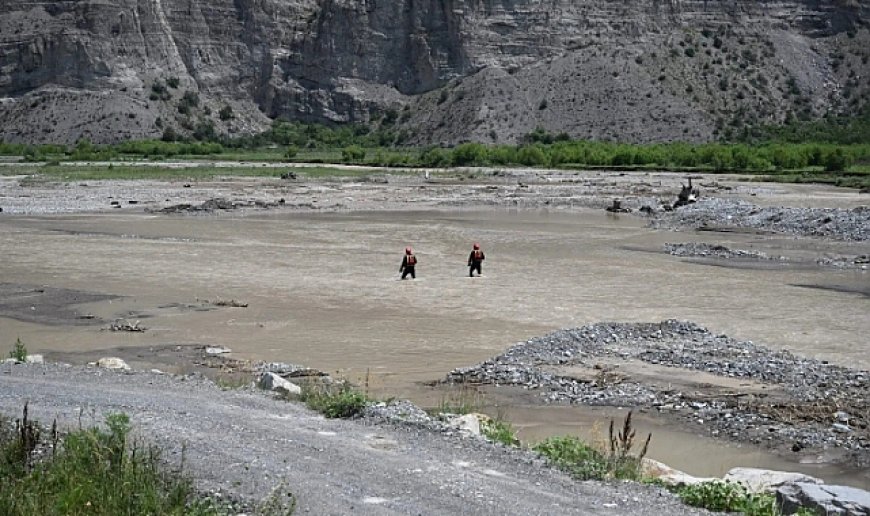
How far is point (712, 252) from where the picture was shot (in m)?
37.6

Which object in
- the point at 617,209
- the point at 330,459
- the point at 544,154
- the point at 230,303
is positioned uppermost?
the point at 544,154

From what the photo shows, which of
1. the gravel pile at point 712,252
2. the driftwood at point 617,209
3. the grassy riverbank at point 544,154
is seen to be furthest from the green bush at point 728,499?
the grassy riverbank at point 544,154

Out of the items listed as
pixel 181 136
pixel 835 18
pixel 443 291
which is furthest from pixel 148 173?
pixel 835 18

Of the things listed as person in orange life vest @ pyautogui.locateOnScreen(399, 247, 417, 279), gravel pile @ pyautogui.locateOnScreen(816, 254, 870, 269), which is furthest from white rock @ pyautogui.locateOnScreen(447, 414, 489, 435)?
gravel pile @ pyautogui.locateOnScreen(816, 254, 870, 269)

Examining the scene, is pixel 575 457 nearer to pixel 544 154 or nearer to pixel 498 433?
pixel 498 433

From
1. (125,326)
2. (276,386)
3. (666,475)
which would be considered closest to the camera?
(666,475)

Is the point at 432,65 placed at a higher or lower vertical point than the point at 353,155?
higher

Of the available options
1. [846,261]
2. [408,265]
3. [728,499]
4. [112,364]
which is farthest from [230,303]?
[846,261]

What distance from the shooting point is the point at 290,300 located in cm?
2588

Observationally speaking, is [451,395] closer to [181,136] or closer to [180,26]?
[181,136]

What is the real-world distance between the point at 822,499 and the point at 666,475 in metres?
1.87

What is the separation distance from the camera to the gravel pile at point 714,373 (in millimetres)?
13727

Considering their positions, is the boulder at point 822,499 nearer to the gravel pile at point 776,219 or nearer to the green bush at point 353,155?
the gravel pile at point 776,219

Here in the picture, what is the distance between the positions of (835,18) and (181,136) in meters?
89.8
